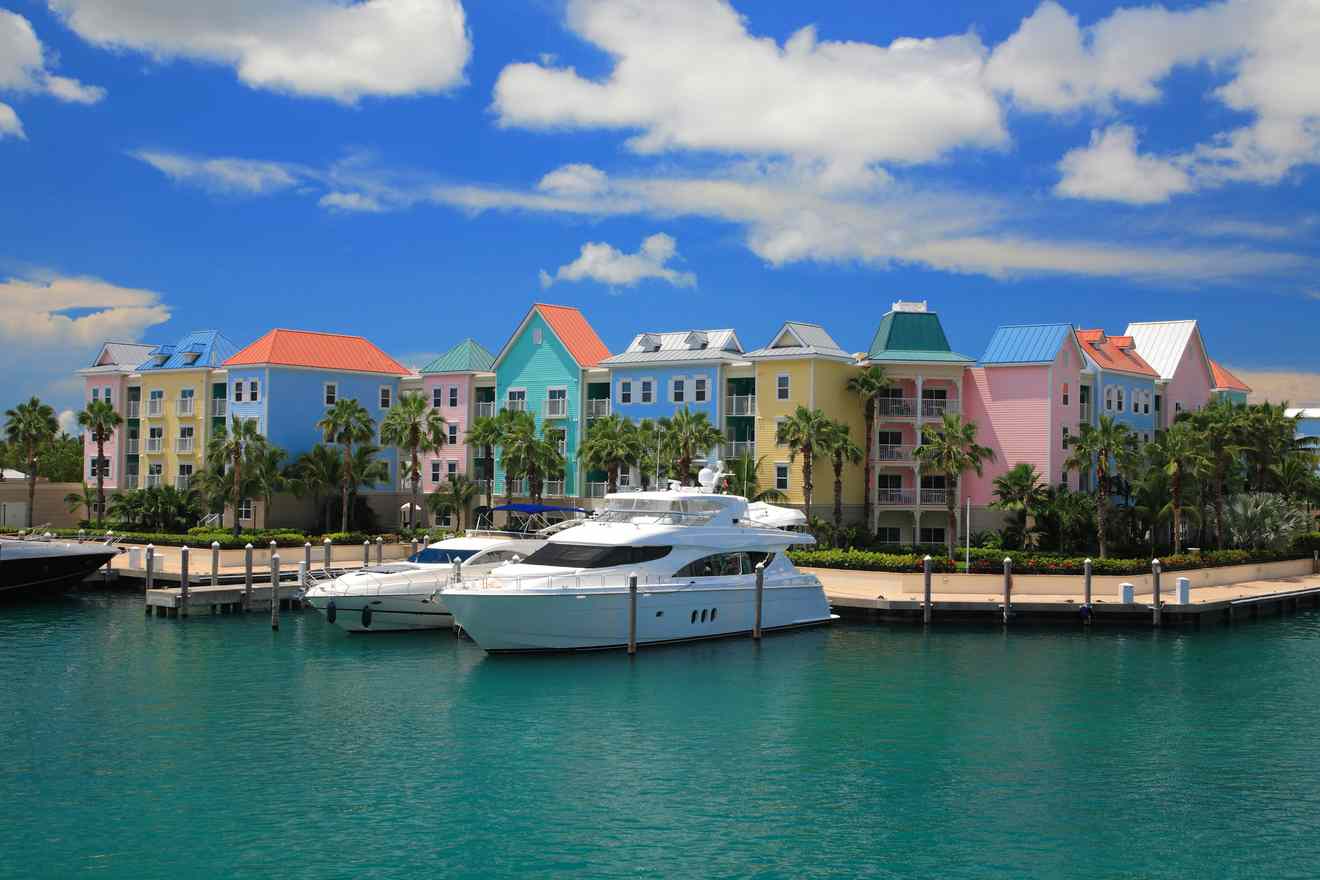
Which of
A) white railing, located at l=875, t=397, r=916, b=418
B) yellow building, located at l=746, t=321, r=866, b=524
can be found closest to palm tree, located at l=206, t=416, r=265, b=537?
yellow building, located at l=746, t=321, r=866, b=524

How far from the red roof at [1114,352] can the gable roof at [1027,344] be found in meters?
3.29

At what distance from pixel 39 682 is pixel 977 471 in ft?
133

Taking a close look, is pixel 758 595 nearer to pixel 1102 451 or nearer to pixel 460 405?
pixel 1102 451

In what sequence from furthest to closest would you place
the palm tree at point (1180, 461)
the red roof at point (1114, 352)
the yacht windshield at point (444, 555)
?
the red roof at point (1114, 352)
the palm tree at point (1180, 461)
the yacht windshield at point (444, 555)

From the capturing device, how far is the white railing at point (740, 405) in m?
63.4

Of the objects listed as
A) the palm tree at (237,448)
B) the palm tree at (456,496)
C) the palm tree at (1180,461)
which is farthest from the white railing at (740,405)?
the palm tree at (237,448)

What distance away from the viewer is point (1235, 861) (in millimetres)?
19969

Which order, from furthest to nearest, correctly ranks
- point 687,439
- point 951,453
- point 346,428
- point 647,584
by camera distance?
point 346,428 < point 687,439 < point 951,453 < point 647,584

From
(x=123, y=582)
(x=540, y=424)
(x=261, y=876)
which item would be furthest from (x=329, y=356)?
(x=261, y=876)

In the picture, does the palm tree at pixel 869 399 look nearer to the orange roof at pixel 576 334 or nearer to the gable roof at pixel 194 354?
the orange roof at pixel 576 334

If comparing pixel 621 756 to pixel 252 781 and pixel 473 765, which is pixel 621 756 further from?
pixel 252 781

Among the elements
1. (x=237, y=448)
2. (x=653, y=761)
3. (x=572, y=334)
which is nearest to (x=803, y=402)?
(x=572, y=334)

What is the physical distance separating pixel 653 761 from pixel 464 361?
175 ft

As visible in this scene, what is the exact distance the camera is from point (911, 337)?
207 ft
